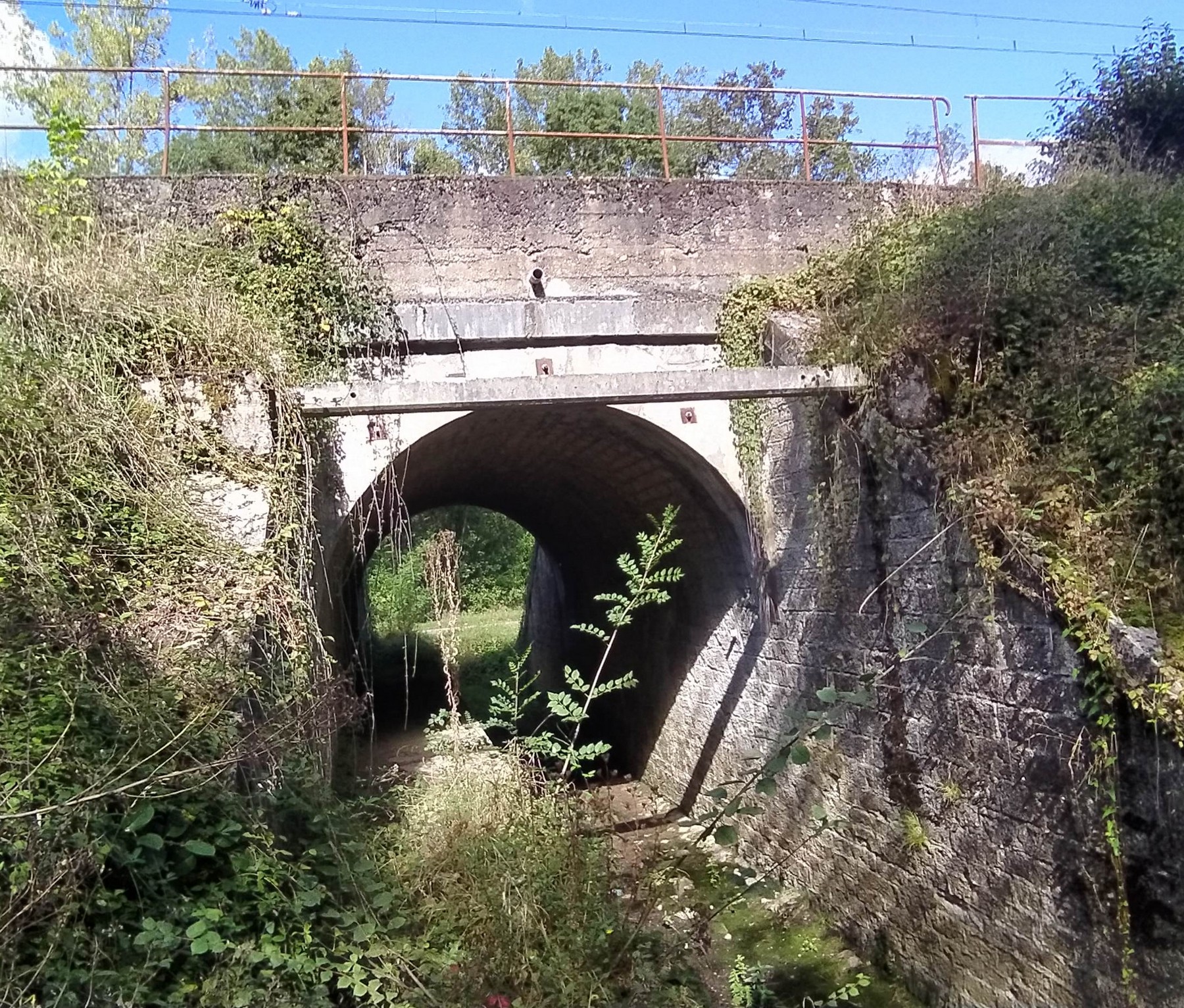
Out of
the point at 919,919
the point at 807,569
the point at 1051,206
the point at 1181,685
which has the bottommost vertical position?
the point at 919,919

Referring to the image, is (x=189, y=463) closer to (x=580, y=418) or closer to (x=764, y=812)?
(x=580, y=418)

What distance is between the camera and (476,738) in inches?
230

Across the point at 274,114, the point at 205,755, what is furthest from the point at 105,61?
the point at 205,755

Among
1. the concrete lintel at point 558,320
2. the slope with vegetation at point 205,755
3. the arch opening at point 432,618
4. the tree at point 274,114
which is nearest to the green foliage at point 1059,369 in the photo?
the concrete lintel at point 558,320

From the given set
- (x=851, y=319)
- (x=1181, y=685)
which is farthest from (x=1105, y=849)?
(x=851, y=319)

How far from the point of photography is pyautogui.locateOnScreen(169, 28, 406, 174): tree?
641 inches

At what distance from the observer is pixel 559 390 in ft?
16.4

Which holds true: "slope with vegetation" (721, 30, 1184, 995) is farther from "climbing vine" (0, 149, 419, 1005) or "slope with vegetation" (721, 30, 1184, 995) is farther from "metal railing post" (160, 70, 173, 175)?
"metal railing post" (160, 70, 173, 175)

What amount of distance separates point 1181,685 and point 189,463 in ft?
15.5

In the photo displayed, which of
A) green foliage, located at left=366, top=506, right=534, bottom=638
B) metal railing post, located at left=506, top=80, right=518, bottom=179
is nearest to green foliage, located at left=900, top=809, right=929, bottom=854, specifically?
metal railing post, located at left=506, top=80, right=518, bottom=179

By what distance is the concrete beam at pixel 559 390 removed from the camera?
4844 millimetres

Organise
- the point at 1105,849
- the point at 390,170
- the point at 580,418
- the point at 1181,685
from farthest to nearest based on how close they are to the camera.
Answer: the point at 390,170, the point at 580,418, the point at 1105,849, the point at 1181,685

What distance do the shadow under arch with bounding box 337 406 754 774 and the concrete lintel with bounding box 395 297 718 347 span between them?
591 millimetres

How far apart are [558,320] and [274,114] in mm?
16354
